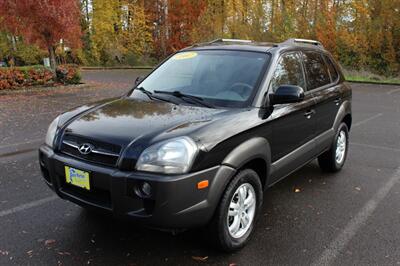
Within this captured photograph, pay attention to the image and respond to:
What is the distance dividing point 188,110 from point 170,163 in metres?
0.80

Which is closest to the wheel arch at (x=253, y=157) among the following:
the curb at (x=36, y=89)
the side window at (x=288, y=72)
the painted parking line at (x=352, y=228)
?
the side window at (x=288, y=72)

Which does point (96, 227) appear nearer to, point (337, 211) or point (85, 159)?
point (85, 159)

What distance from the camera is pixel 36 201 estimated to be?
14.5 feet

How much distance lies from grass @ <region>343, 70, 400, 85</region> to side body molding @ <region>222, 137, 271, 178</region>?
18363 millimetres

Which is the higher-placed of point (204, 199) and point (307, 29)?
point (307, 29)

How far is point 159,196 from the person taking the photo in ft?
9.27

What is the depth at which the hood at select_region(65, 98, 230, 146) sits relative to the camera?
305cm

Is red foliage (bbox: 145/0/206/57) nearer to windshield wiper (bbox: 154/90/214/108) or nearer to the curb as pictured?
the curb

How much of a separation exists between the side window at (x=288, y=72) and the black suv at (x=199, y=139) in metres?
0.02

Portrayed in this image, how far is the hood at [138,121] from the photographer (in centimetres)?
305

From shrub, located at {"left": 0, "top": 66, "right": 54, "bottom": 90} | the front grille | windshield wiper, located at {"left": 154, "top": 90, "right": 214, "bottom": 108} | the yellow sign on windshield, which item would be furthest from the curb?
the front grille

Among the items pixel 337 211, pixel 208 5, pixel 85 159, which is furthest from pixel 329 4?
pixel 85 159

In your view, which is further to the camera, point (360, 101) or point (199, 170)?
point (360, 101)

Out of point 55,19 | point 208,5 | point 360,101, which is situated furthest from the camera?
point 208,5
